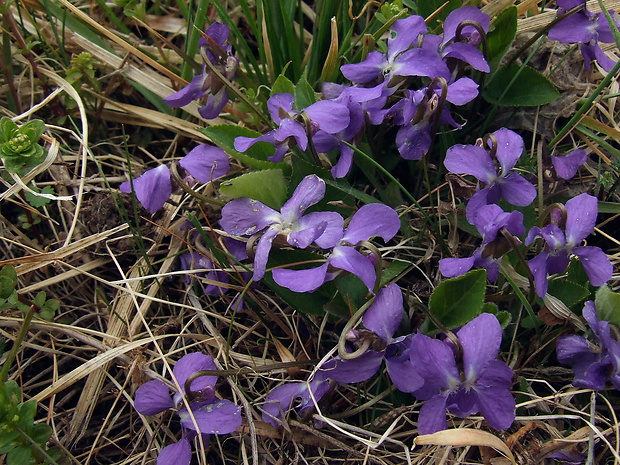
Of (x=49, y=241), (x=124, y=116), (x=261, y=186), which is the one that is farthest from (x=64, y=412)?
(x=124, y=116)

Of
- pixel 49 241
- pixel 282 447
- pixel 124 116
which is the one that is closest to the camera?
pixel 282 447

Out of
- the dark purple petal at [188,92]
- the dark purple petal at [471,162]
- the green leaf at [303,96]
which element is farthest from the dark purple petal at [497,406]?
the dark purple petal at [188,92]

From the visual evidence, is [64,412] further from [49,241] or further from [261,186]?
[261,186]

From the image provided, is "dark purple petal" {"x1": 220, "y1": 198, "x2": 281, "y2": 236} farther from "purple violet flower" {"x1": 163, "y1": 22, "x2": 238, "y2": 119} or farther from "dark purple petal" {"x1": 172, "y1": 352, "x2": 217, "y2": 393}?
"purple violet flower" {"x1": 163, "y1": 22, "x2": 238, "y2": 119}

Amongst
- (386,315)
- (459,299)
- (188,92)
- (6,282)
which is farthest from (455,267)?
(6,282)

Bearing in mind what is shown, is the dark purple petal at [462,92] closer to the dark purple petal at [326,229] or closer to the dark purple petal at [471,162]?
the dark purple petal at [471,162]
